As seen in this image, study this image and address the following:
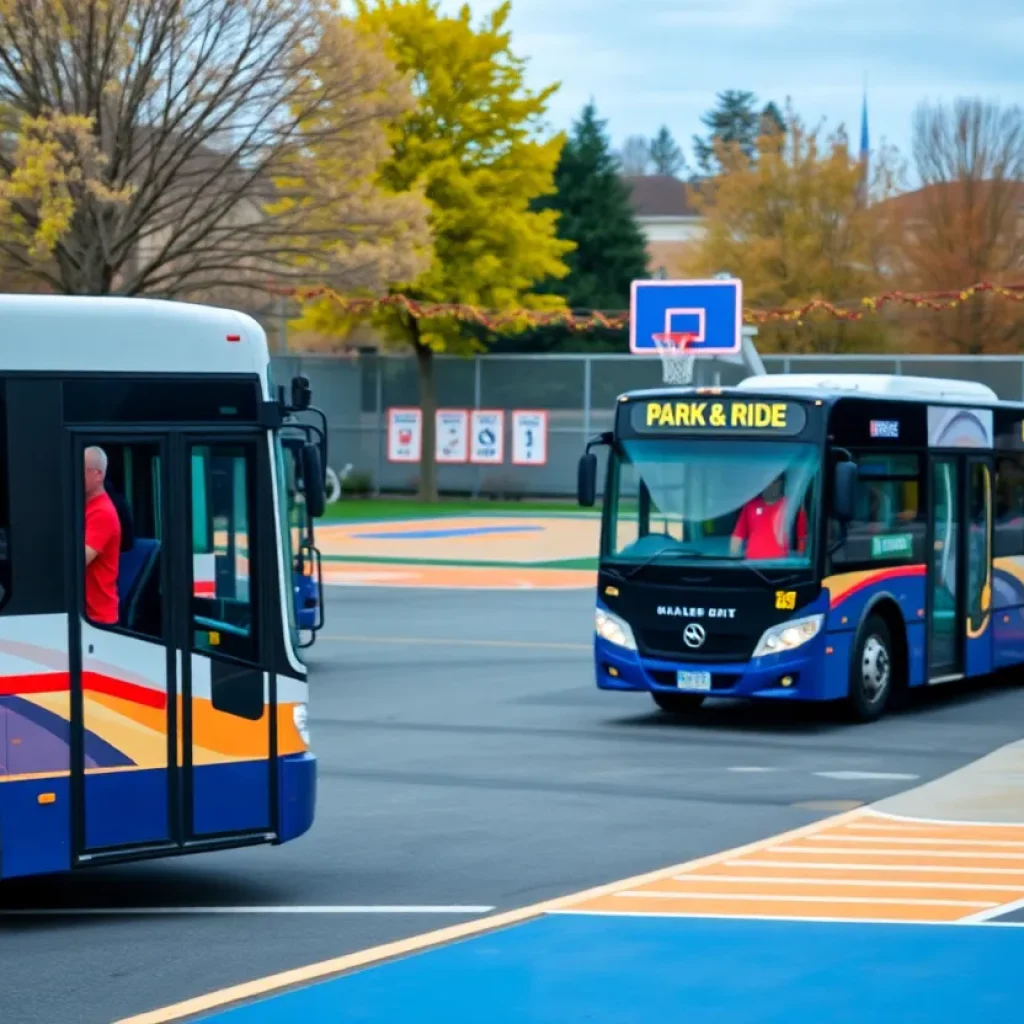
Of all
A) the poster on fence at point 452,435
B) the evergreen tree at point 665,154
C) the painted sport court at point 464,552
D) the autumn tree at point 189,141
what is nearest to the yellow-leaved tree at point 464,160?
the poster on fence at point 452,435

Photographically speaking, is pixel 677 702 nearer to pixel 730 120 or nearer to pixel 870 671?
pixel 870 671

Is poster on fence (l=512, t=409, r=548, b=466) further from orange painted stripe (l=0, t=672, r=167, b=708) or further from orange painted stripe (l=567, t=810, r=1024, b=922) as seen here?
orange painted stripe (l=0, t=672, r=167, b=708)

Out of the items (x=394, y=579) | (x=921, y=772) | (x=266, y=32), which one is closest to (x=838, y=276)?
(x=266, y=32)

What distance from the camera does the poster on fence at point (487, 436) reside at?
55281 mm

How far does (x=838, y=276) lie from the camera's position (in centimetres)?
6334

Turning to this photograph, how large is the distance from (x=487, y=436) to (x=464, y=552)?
1931 centimetres

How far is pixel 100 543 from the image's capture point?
28.6 feet

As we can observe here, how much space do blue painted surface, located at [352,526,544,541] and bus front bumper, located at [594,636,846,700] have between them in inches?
961

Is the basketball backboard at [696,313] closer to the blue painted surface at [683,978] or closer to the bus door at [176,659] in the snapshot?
the bus door at [176,659]

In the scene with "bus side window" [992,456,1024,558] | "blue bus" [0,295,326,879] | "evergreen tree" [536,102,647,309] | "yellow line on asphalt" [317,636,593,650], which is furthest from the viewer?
"evergreen tree" [536,102,647,309]

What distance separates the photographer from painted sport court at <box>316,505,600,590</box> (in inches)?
1206

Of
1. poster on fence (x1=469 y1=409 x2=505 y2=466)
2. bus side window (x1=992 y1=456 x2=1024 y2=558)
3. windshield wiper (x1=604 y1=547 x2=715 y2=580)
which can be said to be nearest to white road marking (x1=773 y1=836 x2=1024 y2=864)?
windshield wiper (x1=604 y1=547 x2=715 y2=580)

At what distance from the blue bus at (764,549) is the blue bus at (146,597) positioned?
21.4 ft

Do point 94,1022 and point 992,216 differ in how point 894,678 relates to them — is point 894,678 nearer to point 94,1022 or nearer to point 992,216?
point 94,1022
